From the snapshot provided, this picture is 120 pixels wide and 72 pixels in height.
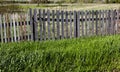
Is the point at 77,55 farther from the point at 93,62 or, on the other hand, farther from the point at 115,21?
the point at 115,21

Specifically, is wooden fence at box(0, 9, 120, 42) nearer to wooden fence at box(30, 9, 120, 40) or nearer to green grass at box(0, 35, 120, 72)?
wooden fence at box(30, 9, 120, 40)

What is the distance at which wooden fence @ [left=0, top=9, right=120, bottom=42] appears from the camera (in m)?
10.2

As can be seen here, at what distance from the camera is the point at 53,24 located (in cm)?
1071

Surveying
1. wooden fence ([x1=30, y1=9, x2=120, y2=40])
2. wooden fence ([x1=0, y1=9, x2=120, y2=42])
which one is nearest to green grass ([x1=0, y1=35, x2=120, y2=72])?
wooden fence ([x1=0, y1=9, x2=120, y2=42])

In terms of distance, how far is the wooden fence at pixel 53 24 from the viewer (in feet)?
33.5

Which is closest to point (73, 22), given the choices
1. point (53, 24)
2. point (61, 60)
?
point (53, 24)

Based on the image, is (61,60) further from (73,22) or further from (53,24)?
(73,22)

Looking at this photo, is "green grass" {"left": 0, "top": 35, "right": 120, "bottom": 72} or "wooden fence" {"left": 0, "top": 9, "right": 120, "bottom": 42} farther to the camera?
"wooden fence" {"left": 0, "top": 9, "right": 120, "bottom": 42}

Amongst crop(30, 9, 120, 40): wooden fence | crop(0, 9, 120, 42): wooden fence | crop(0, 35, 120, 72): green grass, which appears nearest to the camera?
crop(0, 35, 120, 72): green grass

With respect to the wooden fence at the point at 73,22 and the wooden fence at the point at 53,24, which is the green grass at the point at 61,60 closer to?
the wooden fence at the point at 53,24

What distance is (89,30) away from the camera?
11250 mm

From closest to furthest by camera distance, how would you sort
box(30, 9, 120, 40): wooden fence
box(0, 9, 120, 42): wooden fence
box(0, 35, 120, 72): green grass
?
box(0, 35, 120, 72): green grass → box(0, 9, 120, 42): wooden fence → box(30, 9, 120, 40): wooden fence

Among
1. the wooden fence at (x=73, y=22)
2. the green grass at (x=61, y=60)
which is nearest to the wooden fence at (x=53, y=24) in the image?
the wooden fence at (x=73, y=22)

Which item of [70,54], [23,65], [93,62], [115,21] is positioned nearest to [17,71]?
[23,65]
